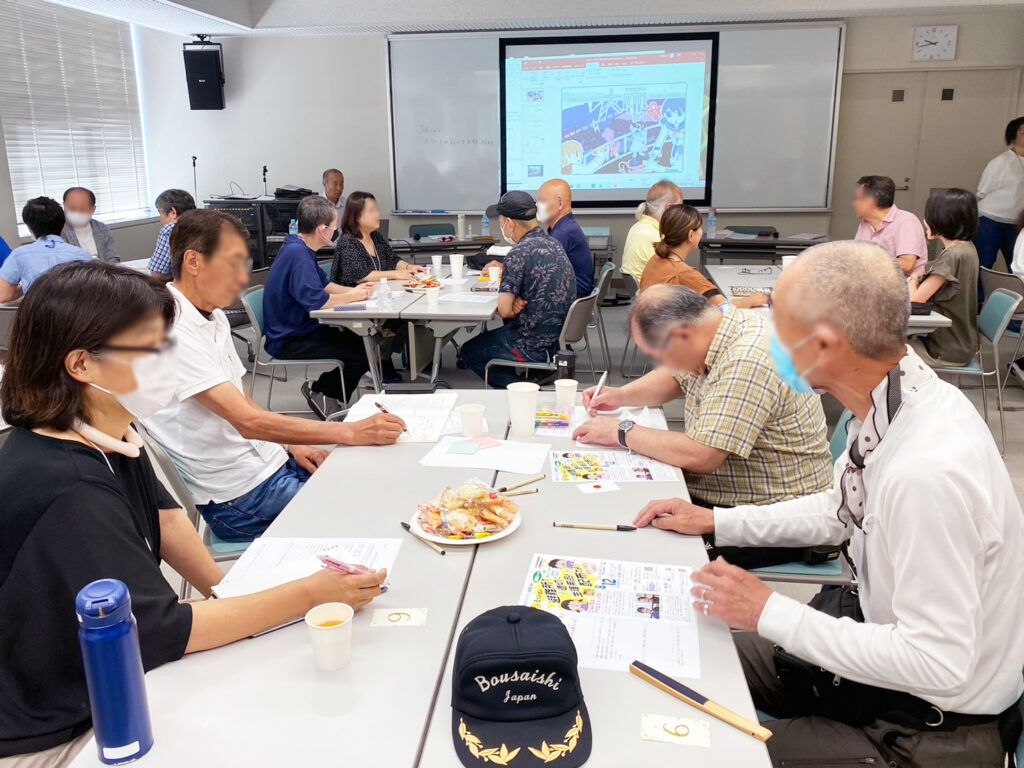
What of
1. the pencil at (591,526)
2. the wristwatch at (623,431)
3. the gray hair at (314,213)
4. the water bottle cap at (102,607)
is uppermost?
the gray hair at (314,213)

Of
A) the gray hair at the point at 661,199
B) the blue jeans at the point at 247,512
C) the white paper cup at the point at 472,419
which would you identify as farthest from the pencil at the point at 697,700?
the gray hair at the point at 661,199

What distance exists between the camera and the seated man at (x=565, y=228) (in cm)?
512

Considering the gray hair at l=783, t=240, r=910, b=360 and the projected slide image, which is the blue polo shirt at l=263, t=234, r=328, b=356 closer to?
the gray hair at l=783, t=240, r=910, b=360

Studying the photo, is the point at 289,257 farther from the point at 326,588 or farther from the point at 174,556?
the point at 326,588

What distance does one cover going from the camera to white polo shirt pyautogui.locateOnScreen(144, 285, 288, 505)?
219cm

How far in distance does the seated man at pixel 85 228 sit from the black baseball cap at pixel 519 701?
5.62 meters

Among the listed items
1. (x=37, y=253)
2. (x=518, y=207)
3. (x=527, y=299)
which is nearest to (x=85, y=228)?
(x=37, y=253)

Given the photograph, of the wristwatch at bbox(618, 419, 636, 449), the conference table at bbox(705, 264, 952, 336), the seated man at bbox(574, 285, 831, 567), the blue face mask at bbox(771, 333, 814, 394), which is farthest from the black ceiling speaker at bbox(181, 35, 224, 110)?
the blue face mask at bbox(771, 333, 814, 394)

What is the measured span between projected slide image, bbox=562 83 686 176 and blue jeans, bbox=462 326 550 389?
4.51 metres

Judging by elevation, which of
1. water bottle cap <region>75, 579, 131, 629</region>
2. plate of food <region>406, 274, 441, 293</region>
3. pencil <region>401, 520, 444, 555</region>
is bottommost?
pencil <region>401, 520, 444, 555</region>

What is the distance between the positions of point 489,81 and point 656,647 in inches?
308

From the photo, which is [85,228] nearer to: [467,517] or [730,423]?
[467,517]

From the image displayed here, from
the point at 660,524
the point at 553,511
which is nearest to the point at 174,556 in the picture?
the point at 553,511

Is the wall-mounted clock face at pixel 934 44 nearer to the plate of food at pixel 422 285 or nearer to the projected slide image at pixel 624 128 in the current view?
the projected slide image at pixel 624 128
